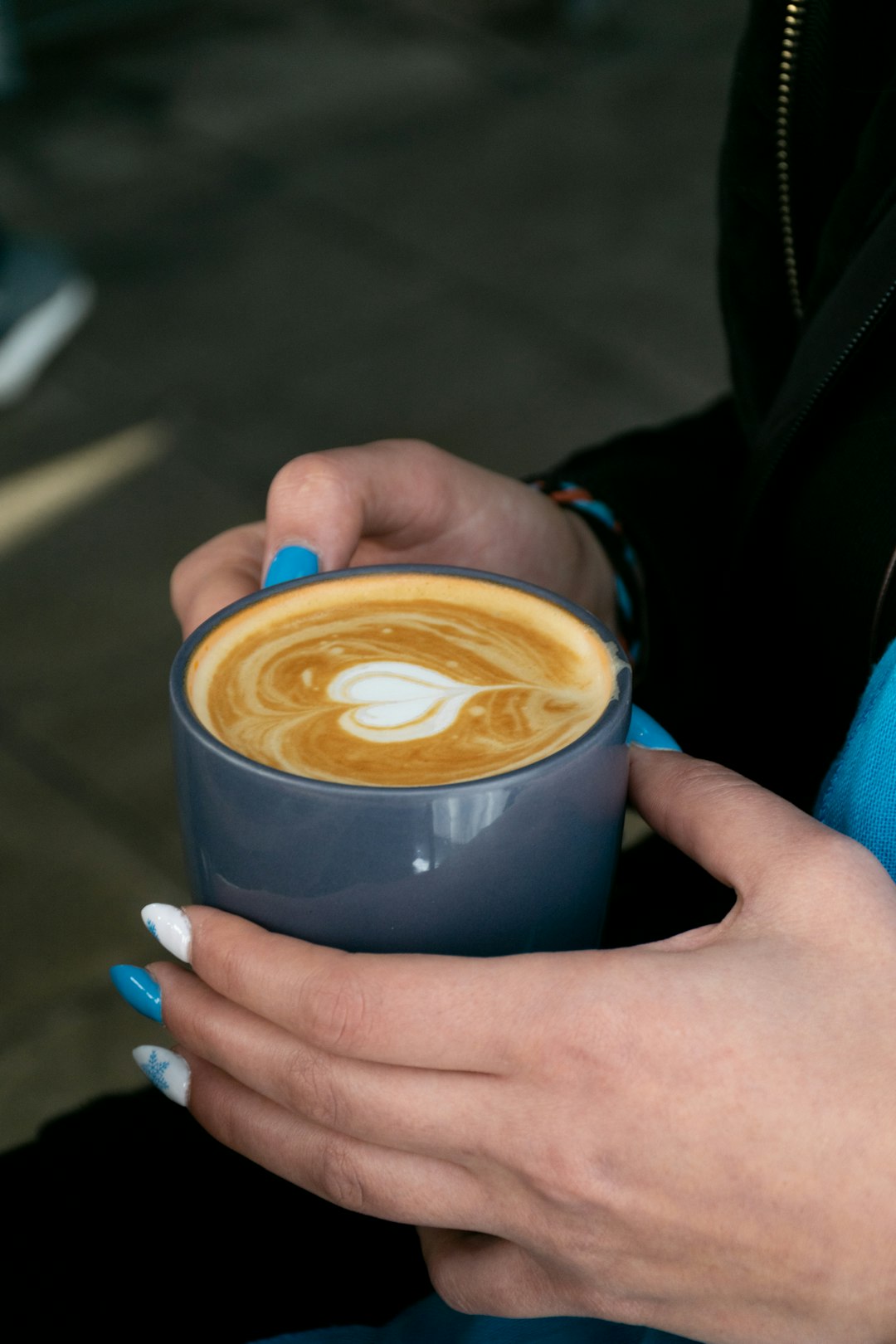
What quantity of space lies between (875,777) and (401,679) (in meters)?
0.18

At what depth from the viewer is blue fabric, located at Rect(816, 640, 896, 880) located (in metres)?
0.51

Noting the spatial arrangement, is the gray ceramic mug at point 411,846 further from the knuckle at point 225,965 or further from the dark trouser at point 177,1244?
the dark trouser at point 177,1244

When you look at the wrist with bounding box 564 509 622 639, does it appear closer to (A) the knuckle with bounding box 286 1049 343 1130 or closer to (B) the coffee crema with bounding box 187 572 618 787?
(B) the coffee crema with bounding box 187 572 618 787

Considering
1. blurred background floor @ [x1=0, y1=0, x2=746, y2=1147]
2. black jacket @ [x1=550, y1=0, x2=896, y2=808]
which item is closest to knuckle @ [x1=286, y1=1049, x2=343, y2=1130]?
black jacket @ [x1=550, y1=0, x2=896, y2=808]

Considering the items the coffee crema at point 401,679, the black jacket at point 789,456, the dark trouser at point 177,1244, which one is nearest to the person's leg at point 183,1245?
the dark trouser at point 177,1244

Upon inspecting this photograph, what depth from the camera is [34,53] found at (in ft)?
12.6

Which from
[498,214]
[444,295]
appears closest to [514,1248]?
[444,295]

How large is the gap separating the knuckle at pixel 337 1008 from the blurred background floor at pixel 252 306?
991 millimetres

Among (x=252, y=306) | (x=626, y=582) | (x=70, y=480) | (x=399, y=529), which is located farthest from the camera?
(x=252, y=306)

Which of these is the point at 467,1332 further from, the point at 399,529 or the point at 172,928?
the point at 399,529

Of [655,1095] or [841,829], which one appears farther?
[841,829]

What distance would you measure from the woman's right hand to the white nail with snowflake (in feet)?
0.63

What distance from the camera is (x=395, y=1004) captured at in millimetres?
427

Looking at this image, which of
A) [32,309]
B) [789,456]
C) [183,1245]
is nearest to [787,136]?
[789,456]
